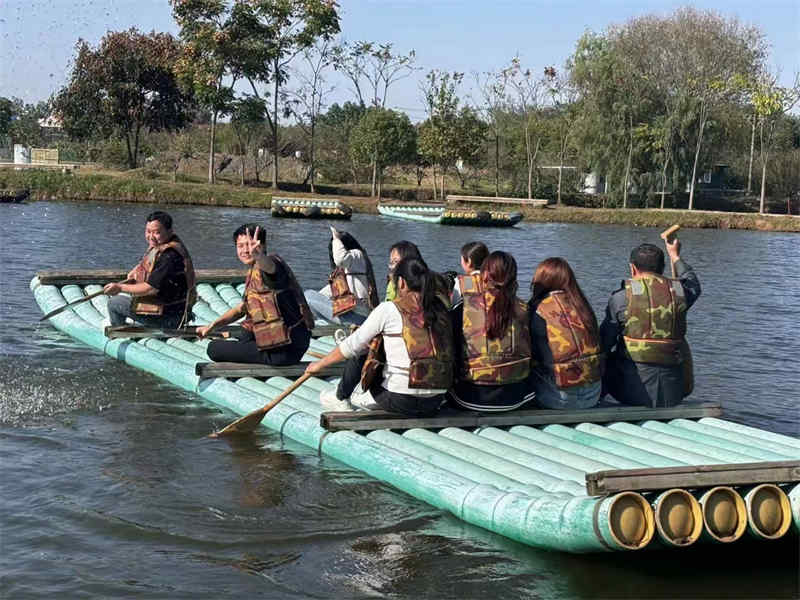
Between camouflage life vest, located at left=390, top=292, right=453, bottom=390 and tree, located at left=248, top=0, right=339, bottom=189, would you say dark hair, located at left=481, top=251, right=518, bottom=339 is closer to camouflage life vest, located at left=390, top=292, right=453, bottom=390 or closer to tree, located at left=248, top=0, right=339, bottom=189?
camouflage life vest, located at left=390, top=292, right=453, bottom=390

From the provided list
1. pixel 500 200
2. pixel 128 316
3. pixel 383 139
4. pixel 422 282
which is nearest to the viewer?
pixel 422 282

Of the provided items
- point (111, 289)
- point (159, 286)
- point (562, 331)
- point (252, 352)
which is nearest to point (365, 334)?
point (562, 331)

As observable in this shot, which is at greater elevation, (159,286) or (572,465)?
(159,286)

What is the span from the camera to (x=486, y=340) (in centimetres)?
818

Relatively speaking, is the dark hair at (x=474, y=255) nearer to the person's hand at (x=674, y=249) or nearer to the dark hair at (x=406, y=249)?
the dark hair at (x=406, y=249)

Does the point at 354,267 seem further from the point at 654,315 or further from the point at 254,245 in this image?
the point at 654,315

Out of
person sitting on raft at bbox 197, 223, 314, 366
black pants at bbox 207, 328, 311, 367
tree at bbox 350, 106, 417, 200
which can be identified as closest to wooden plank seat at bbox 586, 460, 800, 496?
person sitting on raft at bbox 197, 223, 314, 366

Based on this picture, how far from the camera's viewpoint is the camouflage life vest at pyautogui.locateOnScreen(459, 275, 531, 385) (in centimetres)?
818

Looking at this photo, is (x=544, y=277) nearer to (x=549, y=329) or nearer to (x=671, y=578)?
(x=549, y=329)

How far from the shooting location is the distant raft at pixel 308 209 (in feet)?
139

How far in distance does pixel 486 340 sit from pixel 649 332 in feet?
4.47

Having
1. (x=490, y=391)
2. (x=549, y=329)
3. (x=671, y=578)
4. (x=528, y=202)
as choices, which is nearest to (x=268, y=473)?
(x=490, y=391)

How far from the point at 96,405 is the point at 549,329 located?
178 inches

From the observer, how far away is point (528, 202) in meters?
52.2
